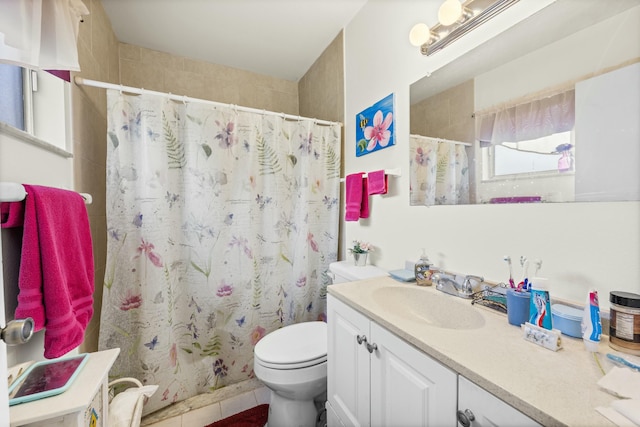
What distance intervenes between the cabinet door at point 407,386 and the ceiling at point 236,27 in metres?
1.99

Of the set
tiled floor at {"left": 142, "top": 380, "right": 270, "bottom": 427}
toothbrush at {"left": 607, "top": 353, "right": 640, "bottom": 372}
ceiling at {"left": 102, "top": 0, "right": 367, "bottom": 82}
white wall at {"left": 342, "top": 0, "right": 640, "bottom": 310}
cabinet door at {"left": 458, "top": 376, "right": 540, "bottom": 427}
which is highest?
ceiling at {"left": 102, "top": 0, "right": 367, "bottom": 82}

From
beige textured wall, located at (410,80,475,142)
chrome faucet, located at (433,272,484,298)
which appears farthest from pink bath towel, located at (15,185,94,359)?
beige textured wall, located at (410,80,475,142)

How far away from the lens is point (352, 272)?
147 centimetres

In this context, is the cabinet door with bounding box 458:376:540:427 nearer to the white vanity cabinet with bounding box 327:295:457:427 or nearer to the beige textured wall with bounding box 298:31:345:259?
the white vanity cabinet with bounding box 327:295:457:427

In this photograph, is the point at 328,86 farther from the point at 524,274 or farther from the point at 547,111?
the point at 524,274

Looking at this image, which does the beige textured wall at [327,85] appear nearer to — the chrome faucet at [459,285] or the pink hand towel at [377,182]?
the pink hand towel at [377,182]

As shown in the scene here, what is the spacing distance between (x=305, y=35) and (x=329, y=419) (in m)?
2.45

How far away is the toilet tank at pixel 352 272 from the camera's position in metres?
1.41

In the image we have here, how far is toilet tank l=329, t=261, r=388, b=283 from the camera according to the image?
4.62ft

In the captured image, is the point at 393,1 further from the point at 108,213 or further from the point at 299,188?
the point at 108,213

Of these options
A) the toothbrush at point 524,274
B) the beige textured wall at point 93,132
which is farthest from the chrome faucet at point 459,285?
the beige textured wall at point 93,132

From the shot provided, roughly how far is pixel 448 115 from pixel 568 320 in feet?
2.83

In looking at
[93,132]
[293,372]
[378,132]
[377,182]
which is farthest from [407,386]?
[93,132]

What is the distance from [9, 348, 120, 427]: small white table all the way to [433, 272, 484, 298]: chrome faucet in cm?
118
